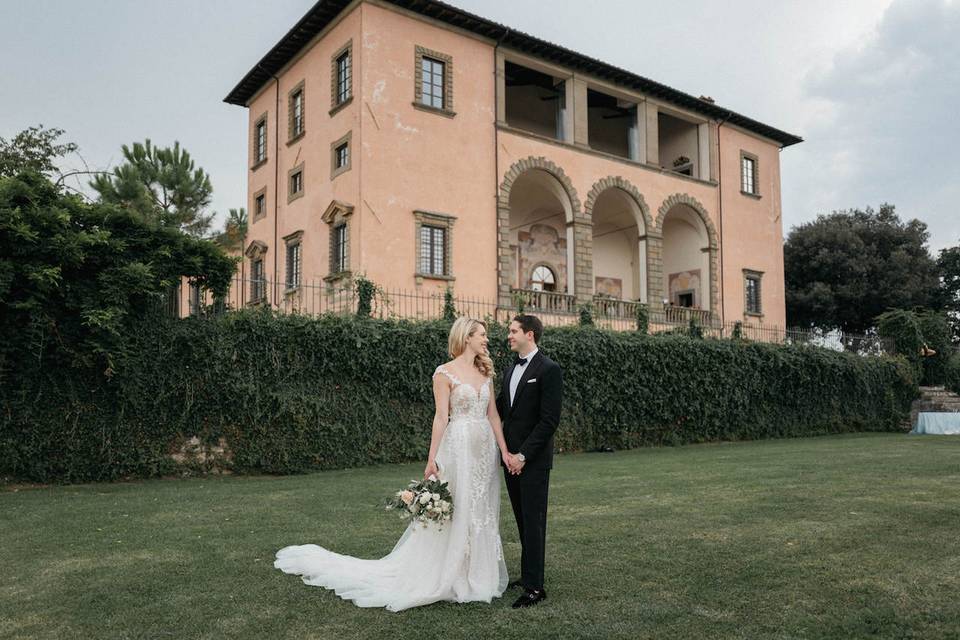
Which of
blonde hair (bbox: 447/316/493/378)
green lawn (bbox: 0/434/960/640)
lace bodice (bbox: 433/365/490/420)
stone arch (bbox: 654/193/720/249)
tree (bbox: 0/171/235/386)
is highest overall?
stone arch (bbox: 654/193/720/249)

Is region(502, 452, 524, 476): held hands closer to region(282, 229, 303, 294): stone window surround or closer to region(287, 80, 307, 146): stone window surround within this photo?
region(282, 229, 303, 294): stone window surround

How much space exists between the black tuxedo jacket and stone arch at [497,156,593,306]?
18.6 metres

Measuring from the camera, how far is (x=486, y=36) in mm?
23672

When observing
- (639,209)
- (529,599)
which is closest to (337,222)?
(639,209)

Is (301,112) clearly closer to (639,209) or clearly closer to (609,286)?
(639,209)

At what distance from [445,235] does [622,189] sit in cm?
837

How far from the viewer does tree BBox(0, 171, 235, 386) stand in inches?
410

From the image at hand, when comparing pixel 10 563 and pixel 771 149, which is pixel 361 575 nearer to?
pixel 10 563

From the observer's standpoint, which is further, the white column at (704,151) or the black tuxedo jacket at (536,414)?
the white column at (704,151)

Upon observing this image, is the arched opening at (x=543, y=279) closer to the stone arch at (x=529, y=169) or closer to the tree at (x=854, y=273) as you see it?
the stone arch at (x=529, y=169)

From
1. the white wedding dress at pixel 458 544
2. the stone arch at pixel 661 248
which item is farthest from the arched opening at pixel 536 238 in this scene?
the white wedding dress at pixel 458 544

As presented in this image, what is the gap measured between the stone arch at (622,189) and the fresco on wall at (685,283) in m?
4.10

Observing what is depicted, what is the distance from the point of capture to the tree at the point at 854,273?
40.0m

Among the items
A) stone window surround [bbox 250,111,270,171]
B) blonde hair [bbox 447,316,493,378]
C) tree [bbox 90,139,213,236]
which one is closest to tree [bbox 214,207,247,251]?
tree [bbox 90,139,213,236]
